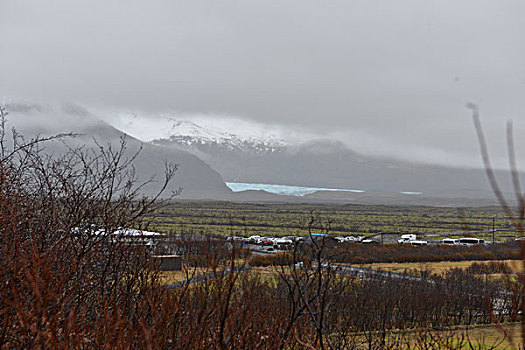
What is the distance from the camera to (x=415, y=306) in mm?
17250

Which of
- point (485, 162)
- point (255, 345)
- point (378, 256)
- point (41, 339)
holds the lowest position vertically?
point (378, 256)

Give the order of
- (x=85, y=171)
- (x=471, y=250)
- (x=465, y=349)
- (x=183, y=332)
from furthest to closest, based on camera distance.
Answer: (x=471, y=250) → (x=465, y=349) → (x=85, y=171) → (x=183, y=332)

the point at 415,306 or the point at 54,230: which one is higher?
the point at 54,230

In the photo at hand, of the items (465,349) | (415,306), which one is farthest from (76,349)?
(415,306)

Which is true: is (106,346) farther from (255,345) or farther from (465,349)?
(465,349)

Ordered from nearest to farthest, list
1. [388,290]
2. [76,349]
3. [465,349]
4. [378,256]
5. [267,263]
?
[76,349] < [465,349] < [388,290] < [267,263] < [378,256]

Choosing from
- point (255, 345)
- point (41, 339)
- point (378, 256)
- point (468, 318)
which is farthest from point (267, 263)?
point (41, 339)

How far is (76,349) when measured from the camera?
4035mm

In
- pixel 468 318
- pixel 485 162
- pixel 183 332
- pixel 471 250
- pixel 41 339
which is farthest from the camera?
pixel 471 250

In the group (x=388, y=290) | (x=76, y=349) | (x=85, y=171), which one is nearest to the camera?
(x=76, y=349)

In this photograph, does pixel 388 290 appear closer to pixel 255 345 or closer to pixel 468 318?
pixel 468 318

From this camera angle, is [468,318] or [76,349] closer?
[76,349]

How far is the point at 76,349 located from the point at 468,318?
15.8m

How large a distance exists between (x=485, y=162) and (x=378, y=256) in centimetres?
3504
